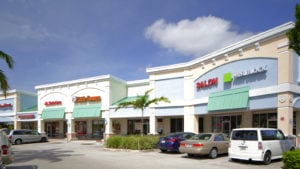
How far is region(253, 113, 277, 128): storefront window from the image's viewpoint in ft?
77.3

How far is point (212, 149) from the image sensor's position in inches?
680

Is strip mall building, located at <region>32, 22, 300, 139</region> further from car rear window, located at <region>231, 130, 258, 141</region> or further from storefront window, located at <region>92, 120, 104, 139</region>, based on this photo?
car rear window, located at <region>231, 130, 258, 141</region>

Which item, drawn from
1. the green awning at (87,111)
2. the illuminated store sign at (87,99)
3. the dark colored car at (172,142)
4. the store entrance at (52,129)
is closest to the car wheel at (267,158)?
the dark colored car at (172,142)

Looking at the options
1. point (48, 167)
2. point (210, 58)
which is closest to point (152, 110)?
point (210, 58)

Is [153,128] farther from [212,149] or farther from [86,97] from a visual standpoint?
[212,149]

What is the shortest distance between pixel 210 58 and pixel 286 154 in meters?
16.4

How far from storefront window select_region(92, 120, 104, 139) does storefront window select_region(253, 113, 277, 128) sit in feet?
69.4

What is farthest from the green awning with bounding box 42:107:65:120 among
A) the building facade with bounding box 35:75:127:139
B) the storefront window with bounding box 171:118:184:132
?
the storefront window with bounding box 171:118:184:132

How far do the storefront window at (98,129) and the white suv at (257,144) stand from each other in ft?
86.2

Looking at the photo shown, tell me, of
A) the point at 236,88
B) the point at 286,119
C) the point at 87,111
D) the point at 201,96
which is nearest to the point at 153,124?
the point at 201,96

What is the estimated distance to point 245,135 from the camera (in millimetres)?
15078

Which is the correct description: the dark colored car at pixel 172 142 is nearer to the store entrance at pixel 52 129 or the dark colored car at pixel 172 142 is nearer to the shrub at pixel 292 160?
the shrub at pixel 292 160

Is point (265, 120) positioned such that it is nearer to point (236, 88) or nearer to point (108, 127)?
point (236, 88)

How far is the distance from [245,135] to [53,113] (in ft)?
107
